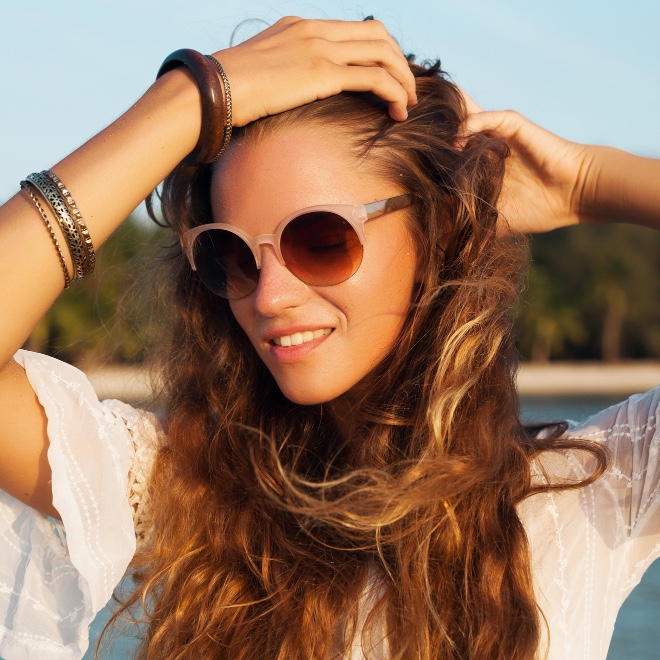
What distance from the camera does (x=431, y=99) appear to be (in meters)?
2.68

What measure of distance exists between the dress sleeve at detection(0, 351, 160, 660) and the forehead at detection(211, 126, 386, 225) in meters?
0.61

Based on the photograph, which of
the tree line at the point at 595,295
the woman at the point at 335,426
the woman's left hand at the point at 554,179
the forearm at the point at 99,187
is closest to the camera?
the forearm at the point at 99,187

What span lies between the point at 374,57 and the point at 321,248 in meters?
0.52

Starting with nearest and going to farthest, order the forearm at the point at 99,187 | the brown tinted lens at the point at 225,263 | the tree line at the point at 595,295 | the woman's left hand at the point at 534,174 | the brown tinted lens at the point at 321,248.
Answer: the forearm at the point at 99,187 < the brown tinted lens at the point at 321,248 < the brown tinted lens at the point at 225,263 < the woman's left hand at the point at 534,174 < the tree line at the point at 595,295

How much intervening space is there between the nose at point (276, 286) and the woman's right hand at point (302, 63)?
0.34m

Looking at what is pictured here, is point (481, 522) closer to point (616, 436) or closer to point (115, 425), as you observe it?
point (616, 436)

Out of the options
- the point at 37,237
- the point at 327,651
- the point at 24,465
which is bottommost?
the point at 327,651

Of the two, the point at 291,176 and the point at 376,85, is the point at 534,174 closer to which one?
the point at 376,85

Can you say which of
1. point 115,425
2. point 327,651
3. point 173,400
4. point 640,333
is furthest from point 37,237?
point 640,333

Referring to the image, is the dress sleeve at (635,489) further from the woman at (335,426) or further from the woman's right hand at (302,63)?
the woman's right hand at (302,63)

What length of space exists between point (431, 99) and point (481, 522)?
46.6 inches

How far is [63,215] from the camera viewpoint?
206 centimetres

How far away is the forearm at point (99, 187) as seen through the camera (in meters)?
2.04

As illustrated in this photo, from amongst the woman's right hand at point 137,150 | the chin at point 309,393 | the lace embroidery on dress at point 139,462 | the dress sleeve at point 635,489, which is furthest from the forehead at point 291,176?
the dress sleeve at point 635,489
